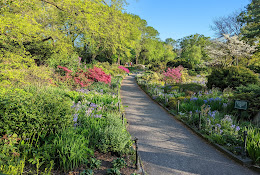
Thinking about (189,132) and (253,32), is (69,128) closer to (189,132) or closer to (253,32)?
(189,132)

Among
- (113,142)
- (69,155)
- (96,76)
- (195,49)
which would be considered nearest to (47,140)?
(69,155)

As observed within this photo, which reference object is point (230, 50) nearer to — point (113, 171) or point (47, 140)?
point (113, 171)

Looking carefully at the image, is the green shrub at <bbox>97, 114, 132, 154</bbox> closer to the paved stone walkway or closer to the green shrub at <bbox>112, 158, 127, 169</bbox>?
the green shrub at <bbox>112, 158, 127, 169</bbox>

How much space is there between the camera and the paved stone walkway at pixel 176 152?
363cm

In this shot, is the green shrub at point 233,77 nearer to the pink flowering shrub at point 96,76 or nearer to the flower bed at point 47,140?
the pink flowering shrub at point 96,76

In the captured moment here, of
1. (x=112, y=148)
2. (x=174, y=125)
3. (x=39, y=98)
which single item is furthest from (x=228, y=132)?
(x=39, y=98)

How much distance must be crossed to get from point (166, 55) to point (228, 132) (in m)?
49.6

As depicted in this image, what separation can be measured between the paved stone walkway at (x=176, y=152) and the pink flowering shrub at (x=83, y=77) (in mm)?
5379

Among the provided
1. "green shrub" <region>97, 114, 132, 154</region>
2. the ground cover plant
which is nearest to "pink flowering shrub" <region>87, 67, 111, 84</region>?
the ground cover plant

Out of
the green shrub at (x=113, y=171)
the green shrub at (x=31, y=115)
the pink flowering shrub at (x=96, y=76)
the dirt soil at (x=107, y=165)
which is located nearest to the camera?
the green shrub at (x=113, y=171)

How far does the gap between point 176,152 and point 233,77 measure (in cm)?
848

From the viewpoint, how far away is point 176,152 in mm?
4336

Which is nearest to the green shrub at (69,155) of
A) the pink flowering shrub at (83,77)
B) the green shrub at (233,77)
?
the pink flowering shrub at (83,77)

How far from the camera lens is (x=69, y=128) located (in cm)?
391
